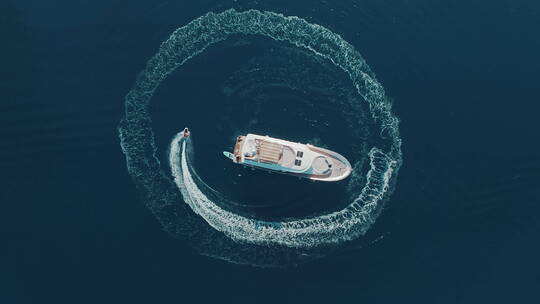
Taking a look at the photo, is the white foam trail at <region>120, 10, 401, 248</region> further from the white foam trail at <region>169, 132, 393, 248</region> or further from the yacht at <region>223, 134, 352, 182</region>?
the yacht at <region>223, 134, 352, 182</region>

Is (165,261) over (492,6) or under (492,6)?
under

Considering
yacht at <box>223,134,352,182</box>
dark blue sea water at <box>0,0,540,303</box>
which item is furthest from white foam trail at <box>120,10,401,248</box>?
yacht at <box>223,134,352,182</box>

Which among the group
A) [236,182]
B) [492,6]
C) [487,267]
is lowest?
[487,267]

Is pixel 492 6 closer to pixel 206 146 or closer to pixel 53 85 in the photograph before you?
pixel 206 146

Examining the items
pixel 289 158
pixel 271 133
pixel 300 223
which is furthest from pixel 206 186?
pixel 300 223

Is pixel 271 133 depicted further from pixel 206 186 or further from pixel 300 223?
pixel 300 223

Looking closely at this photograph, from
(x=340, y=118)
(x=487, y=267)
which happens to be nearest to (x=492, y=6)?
(x=340, y=118)
